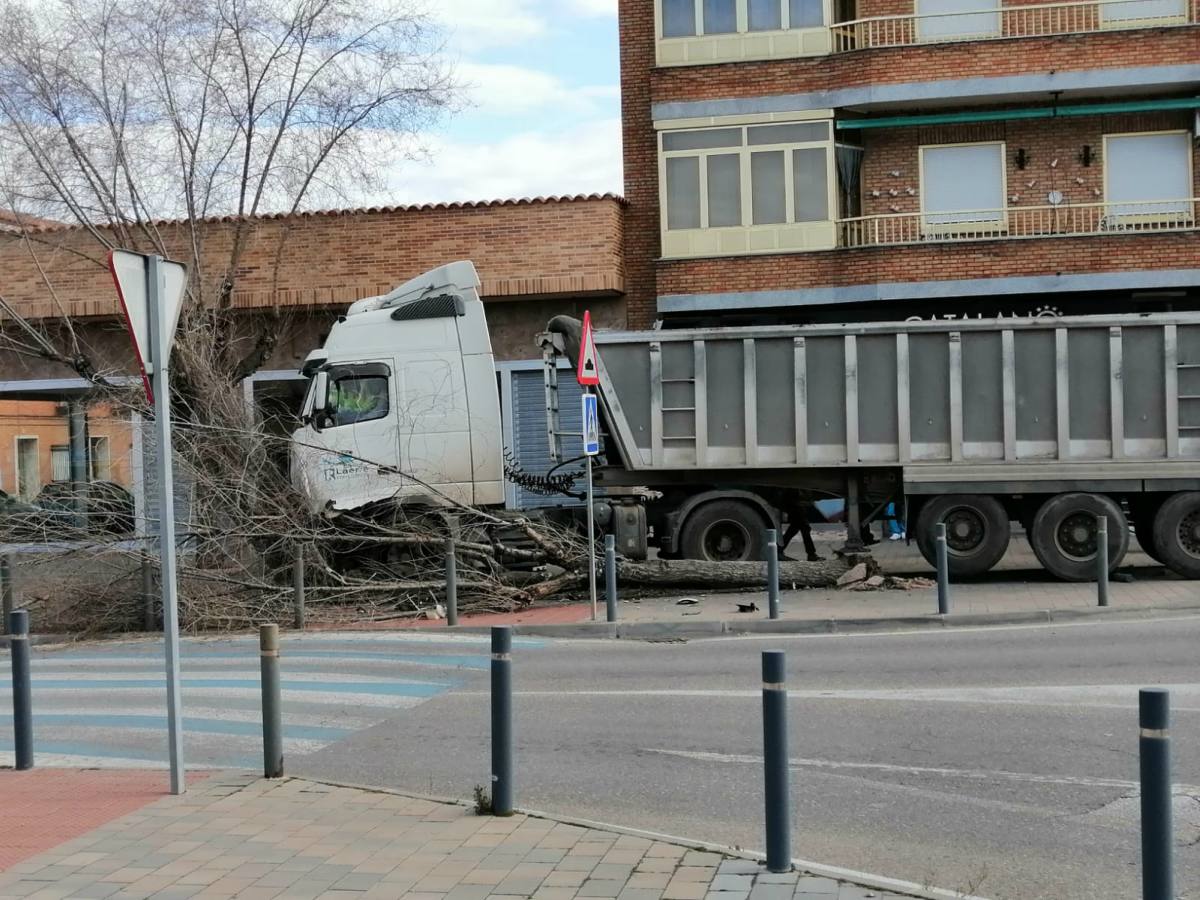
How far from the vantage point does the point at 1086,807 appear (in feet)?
Answer: 21.8

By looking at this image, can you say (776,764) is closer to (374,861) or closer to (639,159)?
(374,861)

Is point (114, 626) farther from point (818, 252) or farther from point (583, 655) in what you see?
point (818, 252)

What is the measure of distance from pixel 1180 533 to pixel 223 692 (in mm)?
10856

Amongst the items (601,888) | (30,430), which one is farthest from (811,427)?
(30,430)

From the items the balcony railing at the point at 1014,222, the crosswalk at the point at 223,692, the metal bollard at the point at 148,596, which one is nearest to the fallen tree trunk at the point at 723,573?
the crosswalk at the point at 223,692

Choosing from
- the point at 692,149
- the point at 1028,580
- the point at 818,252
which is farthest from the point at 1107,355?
the point at 692,149

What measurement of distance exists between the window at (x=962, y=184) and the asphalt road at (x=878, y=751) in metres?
12.2

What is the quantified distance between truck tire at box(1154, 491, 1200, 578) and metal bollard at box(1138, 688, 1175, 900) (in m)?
12.2

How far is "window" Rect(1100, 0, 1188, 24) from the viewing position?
72.5 ft

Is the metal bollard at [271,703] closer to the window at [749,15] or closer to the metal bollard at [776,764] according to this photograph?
the metal bollard at [776,764]

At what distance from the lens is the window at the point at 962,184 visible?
22.9 m

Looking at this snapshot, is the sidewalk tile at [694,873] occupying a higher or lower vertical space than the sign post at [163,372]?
lower

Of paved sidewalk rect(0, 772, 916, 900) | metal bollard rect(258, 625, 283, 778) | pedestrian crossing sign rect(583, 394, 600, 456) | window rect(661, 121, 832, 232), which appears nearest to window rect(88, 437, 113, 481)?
pedestrian crossing sign rect(583, 394, 600, 456)

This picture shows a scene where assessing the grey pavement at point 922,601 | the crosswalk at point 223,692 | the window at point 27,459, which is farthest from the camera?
the window at point 27,459
